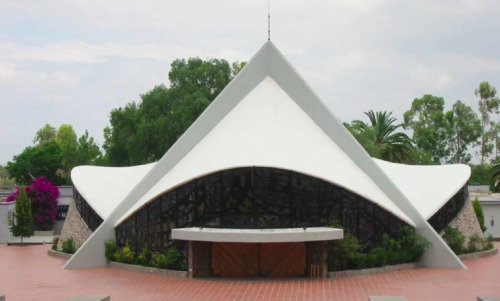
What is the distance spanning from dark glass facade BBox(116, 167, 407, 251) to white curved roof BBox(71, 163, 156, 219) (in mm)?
4082

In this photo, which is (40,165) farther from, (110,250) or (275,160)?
(275,160)

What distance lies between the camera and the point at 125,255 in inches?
810

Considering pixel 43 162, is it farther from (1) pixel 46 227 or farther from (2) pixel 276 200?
(2) pixel 276 200

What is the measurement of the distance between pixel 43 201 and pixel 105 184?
34.3ft

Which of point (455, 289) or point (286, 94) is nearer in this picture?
point (455, 289)

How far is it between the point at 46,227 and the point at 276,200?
20674 mm

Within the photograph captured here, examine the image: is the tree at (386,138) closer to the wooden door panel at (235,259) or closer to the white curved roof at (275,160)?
the white curved roof at (275,160)

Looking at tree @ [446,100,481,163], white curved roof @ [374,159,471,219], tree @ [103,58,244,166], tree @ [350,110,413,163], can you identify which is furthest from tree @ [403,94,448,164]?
white curved roof @ [374,159,471,219]

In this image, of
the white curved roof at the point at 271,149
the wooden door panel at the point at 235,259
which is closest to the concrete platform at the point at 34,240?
the white curved roof at the point at 271,149

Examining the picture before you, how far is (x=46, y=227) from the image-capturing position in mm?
35688

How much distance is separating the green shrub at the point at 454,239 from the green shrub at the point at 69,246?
1333 cm

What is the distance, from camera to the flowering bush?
34250 millimetres

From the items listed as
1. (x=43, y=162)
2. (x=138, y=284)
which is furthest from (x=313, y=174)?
(x=43, y=162)

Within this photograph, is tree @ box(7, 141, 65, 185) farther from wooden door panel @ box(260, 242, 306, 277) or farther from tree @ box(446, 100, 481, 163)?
wooden door panel @ box(260, 242, 306, 277)
